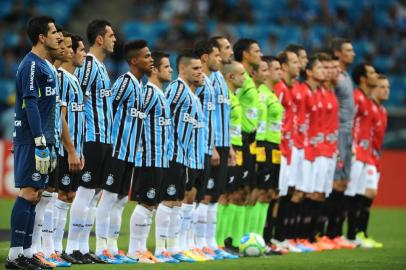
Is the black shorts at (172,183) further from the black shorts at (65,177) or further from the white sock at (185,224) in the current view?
the black shorts at (65,177)

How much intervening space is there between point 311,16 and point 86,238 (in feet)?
55.2

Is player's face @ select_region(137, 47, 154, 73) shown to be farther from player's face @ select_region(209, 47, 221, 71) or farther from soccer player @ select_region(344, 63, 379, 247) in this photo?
soccer player @ select_region(344, 63, 379, 247)

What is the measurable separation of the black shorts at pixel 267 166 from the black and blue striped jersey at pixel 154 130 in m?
2.48

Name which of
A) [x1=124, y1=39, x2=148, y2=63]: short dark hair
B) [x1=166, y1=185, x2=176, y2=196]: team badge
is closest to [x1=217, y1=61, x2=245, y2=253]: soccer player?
[x1=166, y1=185, x2=176, y2=196]: team badge

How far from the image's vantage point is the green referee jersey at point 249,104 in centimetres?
1511

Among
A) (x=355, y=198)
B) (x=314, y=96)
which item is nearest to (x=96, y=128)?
(x=314, y=96)

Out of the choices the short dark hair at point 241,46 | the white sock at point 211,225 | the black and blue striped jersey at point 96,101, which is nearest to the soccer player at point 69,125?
the black and blue striped jersey at point 96,101

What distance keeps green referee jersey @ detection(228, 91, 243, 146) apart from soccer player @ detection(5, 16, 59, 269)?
13.7 ft

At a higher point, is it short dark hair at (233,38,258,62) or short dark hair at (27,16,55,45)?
short dark hair at (233,38,258,62)

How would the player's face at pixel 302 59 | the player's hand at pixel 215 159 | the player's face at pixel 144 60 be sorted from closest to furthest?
the player's face at pixel 144 60 < the player's hand at pixel 215 159 < the player's face at pixel 302 59

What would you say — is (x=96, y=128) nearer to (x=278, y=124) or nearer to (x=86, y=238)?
(x=86, y=238)

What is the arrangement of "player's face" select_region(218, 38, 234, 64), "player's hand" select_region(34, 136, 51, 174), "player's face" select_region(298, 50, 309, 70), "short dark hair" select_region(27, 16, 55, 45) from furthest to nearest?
"player's face" select_region(298, 50, 309, 70), "player's face" select_region(218, 38, 234, 64), "short dark hair" select_region(27, 16, 55, 45), "player's hand" select_region(34, 136, 51, 174)

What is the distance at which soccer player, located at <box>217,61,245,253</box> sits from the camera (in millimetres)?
14875

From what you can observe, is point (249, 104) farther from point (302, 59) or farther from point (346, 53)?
point (346, 53)
